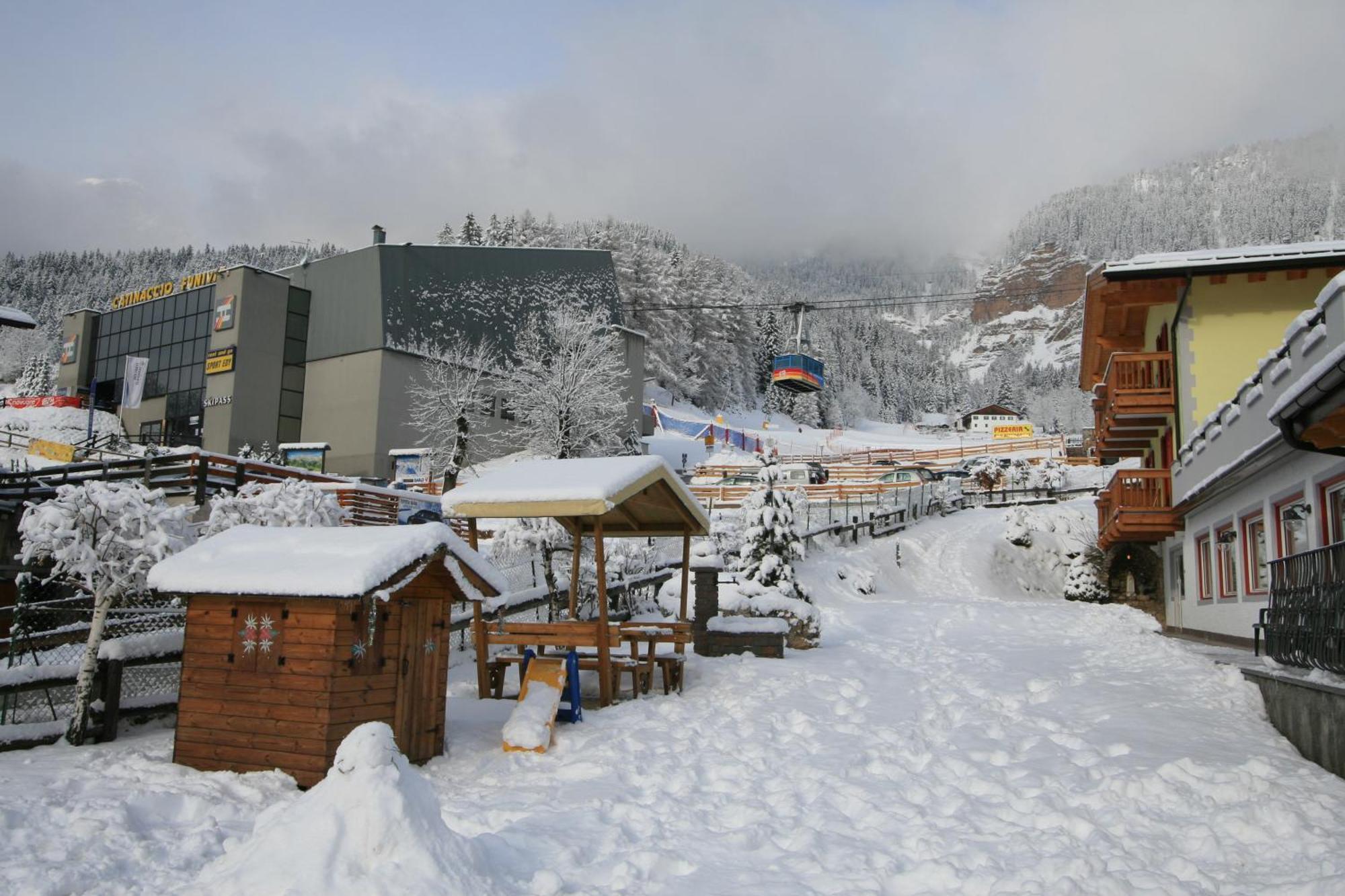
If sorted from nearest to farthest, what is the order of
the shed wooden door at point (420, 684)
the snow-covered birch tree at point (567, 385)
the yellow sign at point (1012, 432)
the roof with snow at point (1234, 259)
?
the shed wooden door at point (420, 684)
the roof with snow at point (1234, 259)
the snow-covered birch tree at point (567, 385)
the yellow sign at point (1012, 432)

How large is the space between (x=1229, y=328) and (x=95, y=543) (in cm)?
2019

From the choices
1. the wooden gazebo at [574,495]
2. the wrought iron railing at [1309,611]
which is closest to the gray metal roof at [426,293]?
the wooden gazebo at [574,495]

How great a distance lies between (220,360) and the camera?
46.3 meters

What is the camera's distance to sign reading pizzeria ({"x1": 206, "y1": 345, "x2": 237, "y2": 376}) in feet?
151

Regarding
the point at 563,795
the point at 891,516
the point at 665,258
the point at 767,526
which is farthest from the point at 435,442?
the point at 665,258

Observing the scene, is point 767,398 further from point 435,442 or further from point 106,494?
point 106,494

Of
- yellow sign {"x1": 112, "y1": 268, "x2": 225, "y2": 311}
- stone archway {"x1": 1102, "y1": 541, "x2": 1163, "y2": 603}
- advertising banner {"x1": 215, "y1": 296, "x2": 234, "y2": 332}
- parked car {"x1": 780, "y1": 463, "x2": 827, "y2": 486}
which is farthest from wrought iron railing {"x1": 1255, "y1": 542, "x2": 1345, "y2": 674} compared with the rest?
yellow sign {"x1": 112, "y1": 268, "x2": 225, "y2": 311}

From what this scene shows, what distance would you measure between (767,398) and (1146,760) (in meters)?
93.2

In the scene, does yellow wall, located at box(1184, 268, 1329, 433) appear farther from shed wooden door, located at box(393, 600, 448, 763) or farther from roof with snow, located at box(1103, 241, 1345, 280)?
shed wooden door, located at box(393, 600, 448, 763)

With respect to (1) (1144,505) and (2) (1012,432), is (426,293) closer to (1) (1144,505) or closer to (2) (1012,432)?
(1) (1144,505)

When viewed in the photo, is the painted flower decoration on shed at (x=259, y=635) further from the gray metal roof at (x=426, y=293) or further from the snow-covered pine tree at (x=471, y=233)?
the snow-covered pine tree at (x=471, y=233)

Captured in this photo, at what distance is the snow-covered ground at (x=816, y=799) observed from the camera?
19.8 ft

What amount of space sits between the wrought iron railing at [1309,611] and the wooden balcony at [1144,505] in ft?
36.4

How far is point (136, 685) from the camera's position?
10469mm
